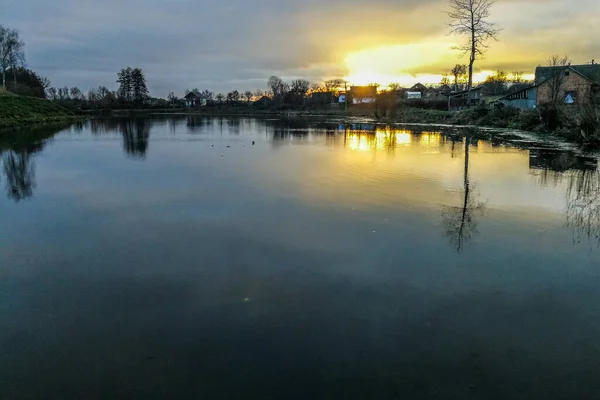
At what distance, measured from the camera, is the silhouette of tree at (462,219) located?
687 cm

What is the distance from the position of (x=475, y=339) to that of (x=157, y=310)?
3082mm

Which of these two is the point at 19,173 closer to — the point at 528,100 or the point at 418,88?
the point at 528,100

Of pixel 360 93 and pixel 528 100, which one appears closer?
pixel 528 100

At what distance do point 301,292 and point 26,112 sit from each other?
1702 inches

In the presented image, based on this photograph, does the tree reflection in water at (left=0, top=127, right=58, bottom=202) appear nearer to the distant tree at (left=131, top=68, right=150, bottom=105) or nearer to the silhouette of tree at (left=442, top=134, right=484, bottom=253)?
the silhouette of tree at (left=442, top=134, right=484, bottom=253)

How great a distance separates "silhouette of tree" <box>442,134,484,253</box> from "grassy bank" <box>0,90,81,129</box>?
3182 cm

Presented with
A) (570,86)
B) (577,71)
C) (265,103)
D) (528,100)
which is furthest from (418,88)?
(570,86)

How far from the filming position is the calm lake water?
3.46 metres

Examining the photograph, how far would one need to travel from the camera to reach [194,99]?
110375 mm

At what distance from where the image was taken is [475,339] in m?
4.00

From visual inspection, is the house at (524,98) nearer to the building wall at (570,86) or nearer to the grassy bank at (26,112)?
the building wall at (570,86)

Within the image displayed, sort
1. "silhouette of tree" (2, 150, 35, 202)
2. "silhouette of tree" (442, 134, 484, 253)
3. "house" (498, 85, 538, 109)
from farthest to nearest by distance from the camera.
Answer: "house" (498, 85, 538, 109)
"silhouette of tree" (2, 150, 35, 202)
"silhouette of tree" (442, 134, 484, 253)

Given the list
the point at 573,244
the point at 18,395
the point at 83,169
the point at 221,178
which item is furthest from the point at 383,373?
the point at 83,169

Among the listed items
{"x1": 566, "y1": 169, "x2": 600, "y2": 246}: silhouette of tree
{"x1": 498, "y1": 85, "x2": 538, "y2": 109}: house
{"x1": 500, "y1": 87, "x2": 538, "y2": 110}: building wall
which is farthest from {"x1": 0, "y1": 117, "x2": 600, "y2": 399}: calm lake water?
{"x1": 498, "y1": 85, "x2": 538, "y2": 109}: house
